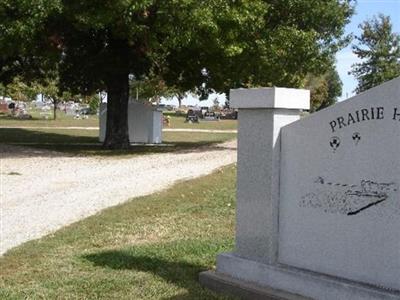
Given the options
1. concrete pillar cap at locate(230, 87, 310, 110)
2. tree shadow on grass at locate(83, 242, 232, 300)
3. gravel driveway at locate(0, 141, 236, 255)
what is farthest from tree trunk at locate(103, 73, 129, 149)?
concrete pillar cap at locate(230, 87, 310, 110)

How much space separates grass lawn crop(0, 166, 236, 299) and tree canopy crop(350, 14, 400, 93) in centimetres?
3337

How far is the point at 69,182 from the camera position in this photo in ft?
42.0

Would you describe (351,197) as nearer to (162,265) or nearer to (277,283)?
(277,283)

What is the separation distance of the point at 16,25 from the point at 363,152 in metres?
14.1

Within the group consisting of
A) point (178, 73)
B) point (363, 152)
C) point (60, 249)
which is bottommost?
point (60, 249)

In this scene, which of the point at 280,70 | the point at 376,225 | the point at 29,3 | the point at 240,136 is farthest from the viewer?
the point at 280,70

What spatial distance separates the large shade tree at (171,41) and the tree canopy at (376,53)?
1939cm

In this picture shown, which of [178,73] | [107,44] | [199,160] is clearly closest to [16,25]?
[107,44]

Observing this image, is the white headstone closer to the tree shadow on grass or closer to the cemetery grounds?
the tree shadow on grass

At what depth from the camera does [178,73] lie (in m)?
23.2

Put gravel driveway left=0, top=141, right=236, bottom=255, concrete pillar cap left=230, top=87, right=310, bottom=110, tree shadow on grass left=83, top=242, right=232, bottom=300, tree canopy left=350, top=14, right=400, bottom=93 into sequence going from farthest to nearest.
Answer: tree canopy left=350, top=14, right=400, bottom=93 → gravel driveway left=0, top=141, right=236, bottom=255 → tree shadow on grass left=83, top=242, right=232, bottom=300 → concrete pillar cap left=230, top=87, right=310, bottom=110

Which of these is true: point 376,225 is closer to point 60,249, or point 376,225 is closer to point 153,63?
point 60,249

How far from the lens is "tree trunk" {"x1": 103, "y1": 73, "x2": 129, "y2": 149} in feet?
72.5

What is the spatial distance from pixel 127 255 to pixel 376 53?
38842 mm
